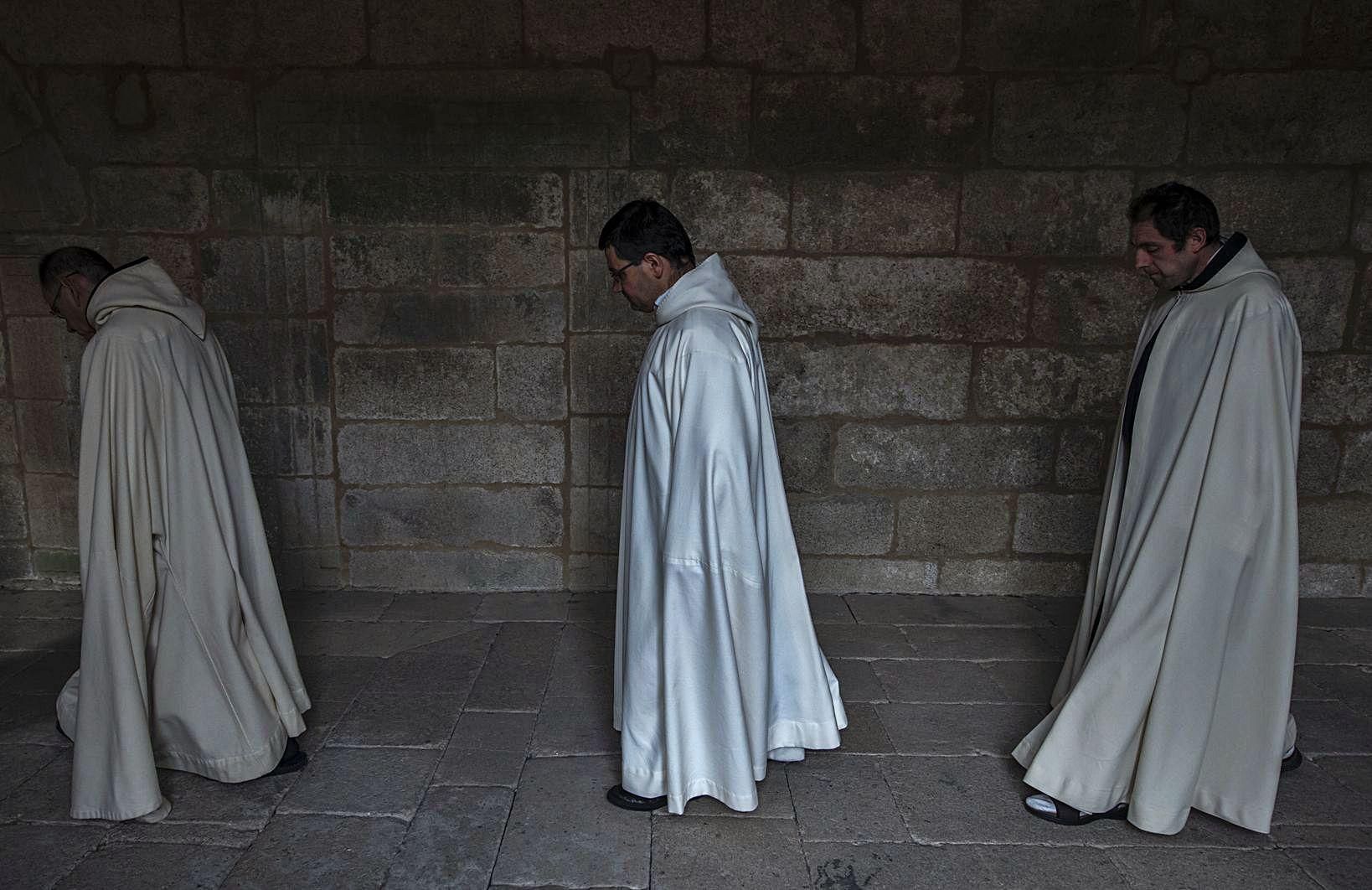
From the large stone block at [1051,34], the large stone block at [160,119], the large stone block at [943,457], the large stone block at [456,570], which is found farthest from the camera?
the large stone block at [456,570]

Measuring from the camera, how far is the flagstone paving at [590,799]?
2201 mm

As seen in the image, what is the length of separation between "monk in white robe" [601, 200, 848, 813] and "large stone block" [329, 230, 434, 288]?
190 centimetres

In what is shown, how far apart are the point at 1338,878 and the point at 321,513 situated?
413cm

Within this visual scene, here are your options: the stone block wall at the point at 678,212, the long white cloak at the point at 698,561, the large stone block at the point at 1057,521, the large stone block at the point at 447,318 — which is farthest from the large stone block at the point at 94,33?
the large stone block at the point at 1057,521

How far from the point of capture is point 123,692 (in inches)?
93.4

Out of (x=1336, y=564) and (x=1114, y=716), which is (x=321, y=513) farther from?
(x=1336, y=564)

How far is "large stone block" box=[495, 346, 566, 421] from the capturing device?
4.12 meters

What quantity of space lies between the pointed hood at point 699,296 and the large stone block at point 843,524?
1927 millimetres

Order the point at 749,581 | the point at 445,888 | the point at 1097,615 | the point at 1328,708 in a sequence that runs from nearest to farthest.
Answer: the point at 445,888 < the point at 749,581 < the point at 1097,615 < the point at 1328,708

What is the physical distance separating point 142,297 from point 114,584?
0.84m

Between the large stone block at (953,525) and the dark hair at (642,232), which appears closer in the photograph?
the dark hair at (642,232)

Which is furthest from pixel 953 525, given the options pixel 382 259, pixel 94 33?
pixel 94 33

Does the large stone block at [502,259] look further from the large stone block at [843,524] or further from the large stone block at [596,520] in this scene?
the large stone block at [843,524]

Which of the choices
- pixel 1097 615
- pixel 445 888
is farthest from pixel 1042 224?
pixel 445 888
